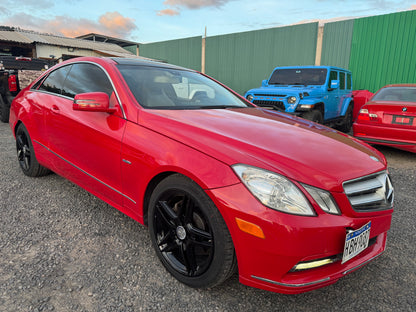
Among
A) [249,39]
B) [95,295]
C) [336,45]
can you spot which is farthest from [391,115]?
[249,39]

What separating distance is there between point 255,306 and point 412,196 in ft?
9.62

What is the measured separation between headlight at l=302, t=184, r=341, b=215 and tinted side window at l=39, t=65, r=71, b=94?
8.82 ft

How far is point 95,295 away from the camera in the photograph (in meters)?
1.83

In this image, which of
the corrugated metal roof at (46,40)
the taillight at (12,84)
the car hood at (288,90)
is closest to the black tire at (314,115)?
the car hood at (288,90)

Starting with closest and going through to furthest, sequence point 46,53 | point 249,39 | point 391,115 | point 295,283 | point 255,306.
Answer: point 295,283 < point 255,306 < point 391,115 < point 249,39 < point 46,53

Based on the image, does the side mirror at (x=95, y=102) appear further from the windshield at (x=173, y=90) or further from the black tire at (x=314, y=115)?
the black tire at (x=314, y=115)

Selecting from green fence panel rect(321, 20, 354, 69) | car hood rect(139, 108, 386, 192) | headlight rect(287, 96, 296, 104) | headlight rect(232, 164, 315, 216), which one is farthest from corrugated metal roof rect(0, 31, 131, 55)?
headlight rect(232, 164, 315, 216)

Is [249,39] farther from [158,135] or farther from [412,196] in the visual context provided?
[158,135]

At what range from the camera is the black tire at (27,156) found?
355 cm

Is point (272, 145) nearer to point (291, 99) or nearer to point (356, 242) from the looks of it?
point (356, 242)

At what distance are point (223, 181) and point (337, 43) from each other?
1283cm

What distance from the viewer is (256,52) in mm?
15047

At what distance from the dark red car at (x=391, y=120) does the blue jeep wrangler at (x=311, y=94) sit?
4.02ft

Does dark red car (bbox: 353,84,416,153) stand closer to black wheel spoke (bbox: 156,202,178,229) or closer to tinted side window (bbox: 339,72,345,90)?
tinted side window (bbox: 339,72,345,90)
